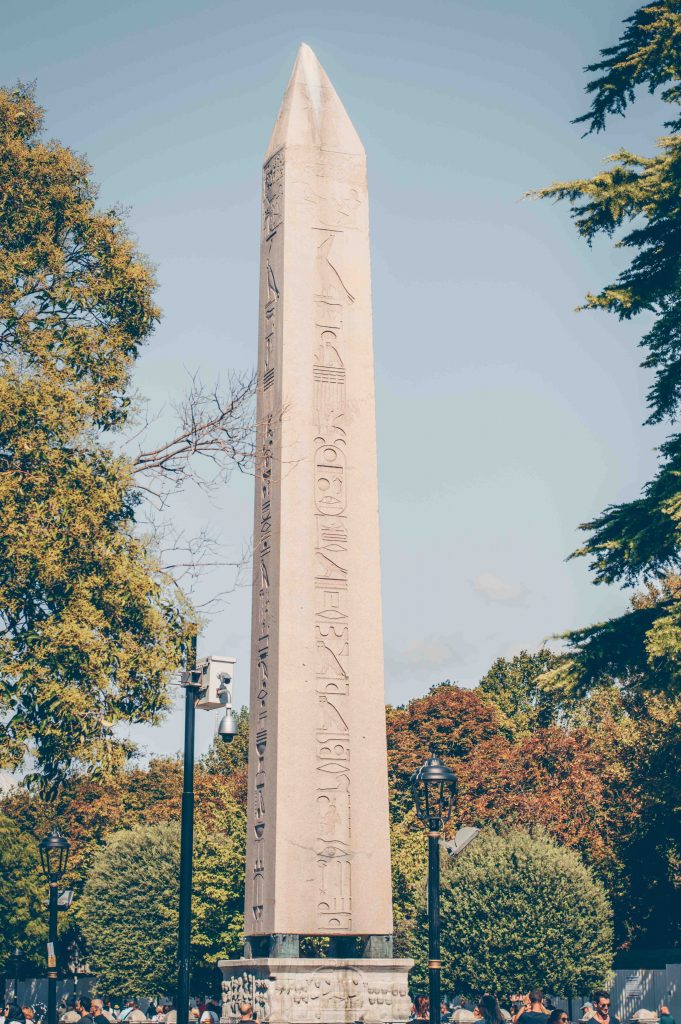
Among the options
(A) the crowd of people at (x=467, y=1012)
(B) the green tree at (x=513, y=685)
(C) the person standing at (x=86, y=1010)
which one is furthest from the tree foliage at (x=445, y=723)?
(C) the person standing at (x=86, y=1010)

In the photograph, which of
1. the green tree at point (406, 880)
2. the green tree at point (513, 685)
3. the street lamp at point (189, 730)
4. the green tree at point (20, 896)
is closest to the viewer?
the street lamp at point (189, 730)

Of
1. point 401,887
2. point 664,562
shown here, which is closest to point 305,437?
point 664,562

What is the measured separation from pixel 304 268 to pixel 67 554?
5.47 m

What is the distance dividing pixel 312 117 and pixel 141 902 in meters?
37.6

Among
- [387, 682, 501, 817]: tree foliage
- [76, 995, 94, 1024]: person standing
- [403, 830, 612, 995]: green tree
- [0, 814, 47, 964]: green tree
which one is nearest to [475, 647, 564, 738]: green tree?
[387, 682, 501, 817]: tree foliage

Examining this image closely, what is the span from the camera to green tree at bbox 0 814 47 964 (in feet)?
223

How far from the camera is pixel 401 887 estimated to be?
5000 centimetres

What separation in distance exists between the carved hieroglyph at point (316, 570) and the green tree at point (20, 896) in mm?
51097

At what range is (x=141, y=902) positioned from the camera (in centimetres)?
5391

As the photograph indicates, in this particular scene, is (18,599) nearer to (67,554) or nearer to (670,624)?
(67,554)

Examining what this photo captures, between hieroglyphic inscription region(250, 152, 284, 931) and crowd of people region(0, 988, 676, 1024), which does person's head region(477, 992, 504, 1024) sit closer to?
crowd of people region(0, 988, 676, 1024)

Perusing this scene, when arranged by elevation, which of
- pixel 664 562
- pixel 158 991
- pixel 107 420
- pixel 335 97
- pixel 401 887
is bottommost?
pixel 158 991

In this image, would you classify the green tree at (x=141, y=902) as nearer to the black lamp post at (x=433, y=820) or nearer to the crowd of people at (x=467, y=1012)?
the crowd of people at (x=467, y=1012)

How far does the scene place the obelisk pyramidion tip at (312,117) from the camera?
22.5m
